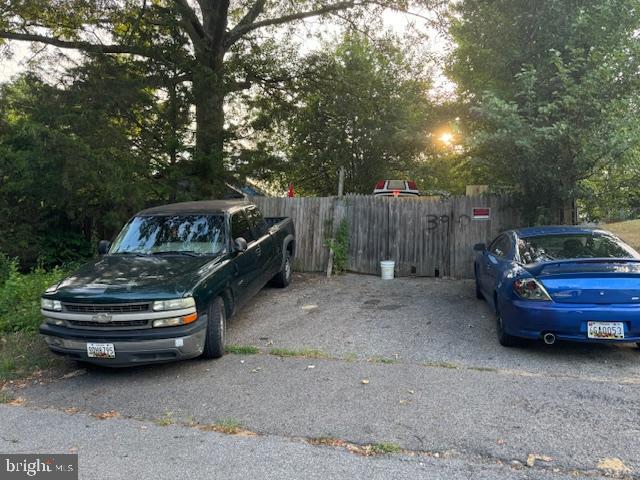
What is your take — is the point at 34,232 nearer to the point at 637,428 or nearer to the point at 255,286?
the point at 255,286

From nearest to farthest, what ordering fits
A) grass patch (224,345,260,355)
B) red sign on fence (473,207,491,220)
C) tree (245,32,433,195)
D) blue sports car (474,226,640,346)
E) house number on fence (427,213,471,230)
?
blue sports car (474,226,640,346), grass patch (224,345,260,355), red sign on fence (473,207,491,220), house number on fence (427,213,471,230), tree (245,32,433,195)

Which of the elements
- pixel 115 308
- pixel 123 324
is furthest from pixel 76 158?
pixel 123 324

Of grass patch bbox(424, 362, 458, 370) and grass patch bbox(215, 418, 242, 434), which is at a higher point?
grass patch bbox(424, 362, 458, 370)

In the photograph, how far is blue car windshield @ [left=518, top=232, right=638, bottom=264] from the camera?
5.52 meters

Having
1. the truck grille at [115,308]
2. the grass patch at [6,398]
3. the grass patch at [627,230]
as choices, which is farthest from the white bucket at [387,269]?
the grass patch at [627,230]

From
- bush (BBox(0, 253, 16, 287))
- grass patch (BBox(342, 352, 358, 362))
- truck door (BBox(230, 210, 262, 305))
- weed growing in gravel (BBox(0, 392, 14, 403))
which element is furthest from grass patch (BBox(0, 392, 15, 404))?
bush (BBox(0, 253, 16, 287))

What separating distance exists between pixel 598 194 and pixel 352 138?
13.9m

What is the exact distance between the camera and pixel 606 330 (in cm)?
475

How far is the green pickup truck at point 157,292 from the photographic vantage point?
4680 mm

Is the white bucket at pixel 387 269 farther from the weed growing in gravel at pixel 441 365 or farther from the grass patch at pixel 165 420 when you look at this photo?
the grass patch at pixel 165 420

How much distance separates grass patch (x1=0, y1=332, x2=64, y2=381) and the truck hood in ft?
3.36

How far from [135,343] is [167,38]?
32.2 ft

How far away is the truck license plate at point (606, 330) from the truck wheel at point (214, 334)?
3.99 meters

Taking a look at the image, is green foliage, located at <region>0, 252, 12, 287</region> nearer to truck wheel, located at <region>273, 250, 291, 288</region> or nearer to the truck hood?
the truck hood
